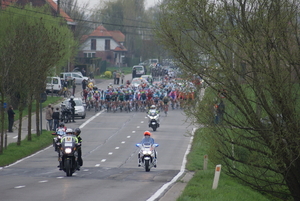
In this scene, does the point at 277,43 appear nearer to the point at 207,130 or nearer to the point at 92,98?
the point at 207,130

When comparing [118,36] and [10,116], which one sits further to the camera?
[118,36]

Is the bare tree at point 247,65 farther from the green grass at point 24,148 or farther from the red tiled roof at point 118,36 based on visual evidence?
the red tiled roof at point 118,36

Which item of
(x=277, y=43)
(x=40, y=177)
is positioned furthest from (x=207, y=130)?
(x=40, y=177)

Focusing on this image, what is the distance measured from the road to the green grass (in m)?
0.42

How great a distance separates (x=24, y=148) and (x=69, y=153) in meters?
9.59

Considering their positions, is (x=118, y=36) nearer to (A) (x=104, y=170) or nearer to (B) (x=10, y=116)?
(B) (x=10, y=116)

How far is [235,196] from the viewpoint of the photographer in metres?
15.7

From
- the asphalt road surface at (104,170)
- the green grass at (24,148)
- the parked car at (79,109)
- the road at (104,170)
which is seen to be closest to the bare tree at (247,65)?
the road at (104,170)

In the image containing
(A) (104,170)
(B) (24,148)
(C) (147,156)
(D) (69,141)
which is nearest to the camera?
(D) (69,141)

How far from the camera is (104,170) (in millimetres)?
22016

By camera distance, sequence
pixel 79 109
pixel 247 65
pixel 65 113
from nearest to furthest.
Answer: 1. pixel 247 65
2. pixel 65 113
3. pixel 79 109

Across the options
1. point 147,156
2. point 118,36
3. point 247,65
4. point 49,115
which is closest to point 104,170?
point 147,156

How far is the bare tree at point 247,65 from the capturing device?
52.7 feet

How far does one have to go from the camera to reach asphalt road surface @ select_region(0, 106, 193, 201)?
15430 mm
